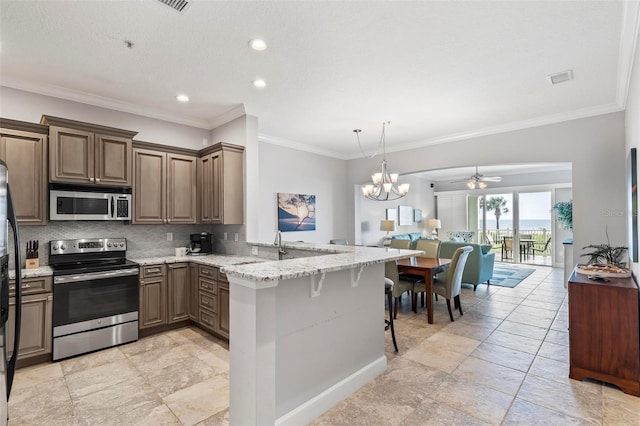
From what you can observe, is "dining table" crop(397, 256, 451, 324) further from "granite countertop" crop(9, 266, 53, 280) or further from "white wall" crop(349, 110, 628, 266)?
"granite countertop" crop(9, 266, 53, 280)

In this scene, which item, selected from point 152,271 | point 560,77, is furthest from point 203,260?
point 560,77

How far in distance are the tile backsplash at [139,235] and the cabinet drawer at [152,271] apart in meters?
0.56


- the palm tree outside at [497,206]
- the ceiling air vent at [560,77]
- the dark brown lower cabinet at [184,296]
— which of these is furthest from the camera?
the palm tree outside at [497,206]

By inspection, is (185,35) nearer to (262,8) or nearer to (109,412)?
(262,8)

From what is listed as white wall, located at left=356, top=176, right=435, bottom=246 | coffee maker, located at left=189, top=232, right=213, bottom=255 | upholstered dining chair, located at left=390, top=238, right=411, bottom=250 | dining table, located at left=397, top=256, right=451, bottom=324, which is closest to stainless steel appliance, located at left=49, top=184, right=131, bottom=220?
coffee maker, located at left=189, top=232, right=213, bottom=255

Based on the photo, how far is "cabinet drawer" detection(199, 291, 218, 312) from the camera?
359 cm

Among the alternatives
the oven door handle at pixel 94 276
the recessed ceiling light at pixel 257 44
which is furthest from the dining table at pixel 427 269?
the oven door handle at pixel 94 276

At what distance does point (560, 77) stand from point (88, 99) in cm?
524

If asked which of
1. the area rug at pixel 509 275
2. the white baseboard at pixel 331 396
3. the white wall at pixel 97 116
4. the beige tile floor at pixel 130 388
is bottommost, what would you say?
the area rug at pixel 509 275

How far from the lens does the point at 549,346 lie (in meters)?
3.30

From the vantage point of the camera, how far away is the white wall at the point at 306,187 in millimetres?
5617

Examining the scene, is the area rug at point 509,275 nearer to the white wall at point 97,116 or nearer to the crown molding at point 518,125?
the crown molding at point 518,125

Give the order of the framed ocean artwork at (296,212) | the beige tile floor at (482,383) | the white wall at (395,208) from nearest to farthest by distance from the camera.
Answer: the beige tile floor at (482,383), the framed ocean artwork at (296,212), the white wall at (395,208)

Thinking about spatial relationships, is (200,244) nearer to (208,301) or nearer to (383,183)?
(208,301)
